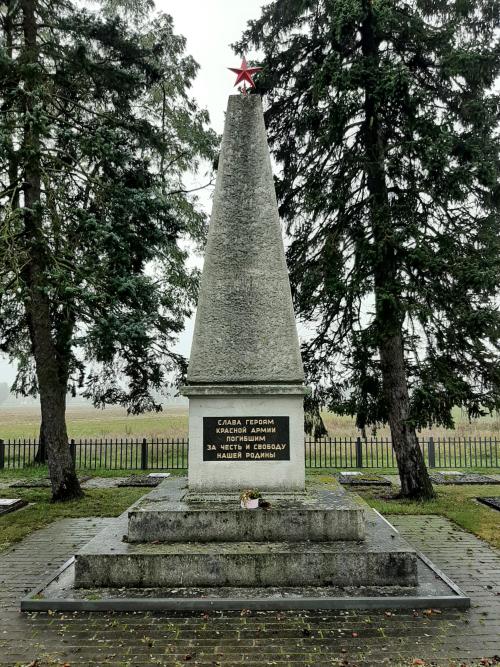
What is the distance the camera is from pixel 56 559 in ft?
22.9

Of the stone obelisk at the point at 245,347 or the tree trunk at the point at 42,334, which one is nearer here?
the stone obelisk at the point at 245,347

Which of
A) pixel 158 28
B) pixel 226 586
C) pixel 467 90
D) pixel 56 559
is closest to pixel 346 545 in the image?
pixel 226 586

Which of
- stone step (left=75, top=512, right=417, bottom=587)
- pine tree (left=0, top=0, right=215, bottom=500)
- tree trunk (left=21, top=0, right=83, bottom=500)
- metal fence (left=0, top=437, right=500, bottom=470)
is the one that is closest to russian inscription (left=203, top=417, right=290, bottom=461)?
stone step (left=75, top=512, right=417, bottom=587)

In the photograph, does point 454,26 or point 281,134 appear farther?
point 281,134

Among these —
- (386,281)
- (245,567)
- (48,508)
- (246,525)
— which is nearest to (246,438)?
(246,525)

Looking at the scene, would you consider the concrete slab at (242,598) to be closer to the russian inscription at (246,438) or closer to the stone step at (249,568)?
the stone step at (249,568)

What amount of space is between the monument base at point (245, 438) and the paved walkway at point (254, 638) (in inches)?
69.9

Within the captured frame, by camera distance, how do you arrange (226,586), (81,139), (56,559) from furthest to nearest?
(81,139) < (56,559) < (226,586)

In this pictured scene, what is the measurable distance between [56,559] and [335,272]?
22.4ft

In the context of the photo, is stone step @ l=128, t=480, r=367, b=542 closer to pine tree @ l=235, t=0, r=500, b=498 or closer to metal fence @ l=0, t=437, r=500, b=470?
pine tree @ l=235, t=0, r=500, b=498

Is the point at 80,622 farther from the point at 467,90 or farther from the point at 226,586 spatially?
the point at 467,90

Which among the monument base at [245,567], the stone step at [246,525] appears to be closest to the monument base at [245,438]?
the monument base at [245,567]

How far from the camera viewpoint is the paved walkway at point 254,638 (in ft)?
13.3

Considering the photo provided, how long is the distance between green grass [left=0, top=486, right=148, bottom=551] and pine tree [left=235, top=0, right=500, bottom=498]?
4783mm
